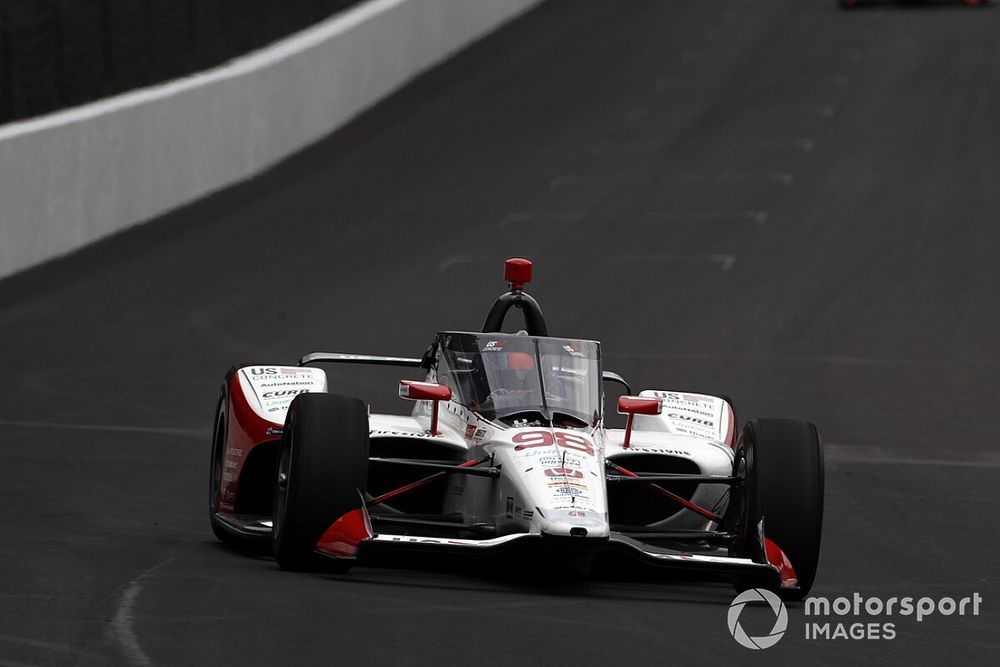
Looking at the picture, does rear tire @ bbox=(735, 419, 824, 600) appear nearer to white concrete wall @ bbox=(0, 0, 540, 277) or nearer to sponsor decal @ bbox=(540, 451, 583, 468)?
sponsor decal @ bbox=(540, 451, 583, 468)

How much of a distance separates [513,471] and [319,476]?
Answer: 2.89 ft

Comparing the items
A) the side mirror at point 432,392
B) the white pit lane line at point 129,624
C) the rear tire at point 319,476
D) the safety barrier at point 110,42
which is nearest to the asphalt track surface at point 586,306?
the white pit lane line at point 129,624

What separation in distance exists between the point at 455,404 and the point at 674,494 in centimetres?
120

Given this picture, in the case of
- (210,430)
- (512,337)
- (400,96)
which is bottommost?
(210,430)

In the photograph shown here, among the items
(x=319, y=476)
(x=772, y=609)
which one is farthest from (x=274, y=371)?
(x=772, y=609)

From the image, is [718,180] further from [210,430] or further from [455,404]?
[455,404]

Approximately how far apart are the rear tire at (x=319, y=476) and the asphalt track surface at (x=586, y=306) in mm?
180

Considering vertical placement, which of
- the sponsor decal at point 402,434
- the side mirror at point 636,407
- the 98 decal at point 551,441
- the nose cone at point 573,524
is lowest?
the nose cone at point 573,524

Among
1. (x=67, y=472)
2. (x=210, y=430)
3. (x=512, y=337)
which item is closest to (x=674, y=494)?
(x=512, y=337)

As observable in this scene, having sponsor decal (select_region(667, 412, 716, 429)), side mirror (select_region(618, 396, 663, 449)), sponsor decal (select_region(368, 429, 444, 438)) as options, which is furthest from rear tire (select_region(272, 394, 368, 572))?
sponsor decal (select_region(667, 412, 716, 429))

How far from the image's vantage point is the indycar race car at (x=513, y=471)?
27.8 feet

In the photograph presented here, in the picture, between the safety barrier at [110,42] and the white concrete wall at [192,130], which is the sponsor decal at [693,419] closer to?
the white concrete wall at [192,130]

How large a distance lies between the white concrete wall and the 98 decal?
1231 centimetres

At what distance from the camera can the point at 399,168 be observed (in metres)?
28.3
